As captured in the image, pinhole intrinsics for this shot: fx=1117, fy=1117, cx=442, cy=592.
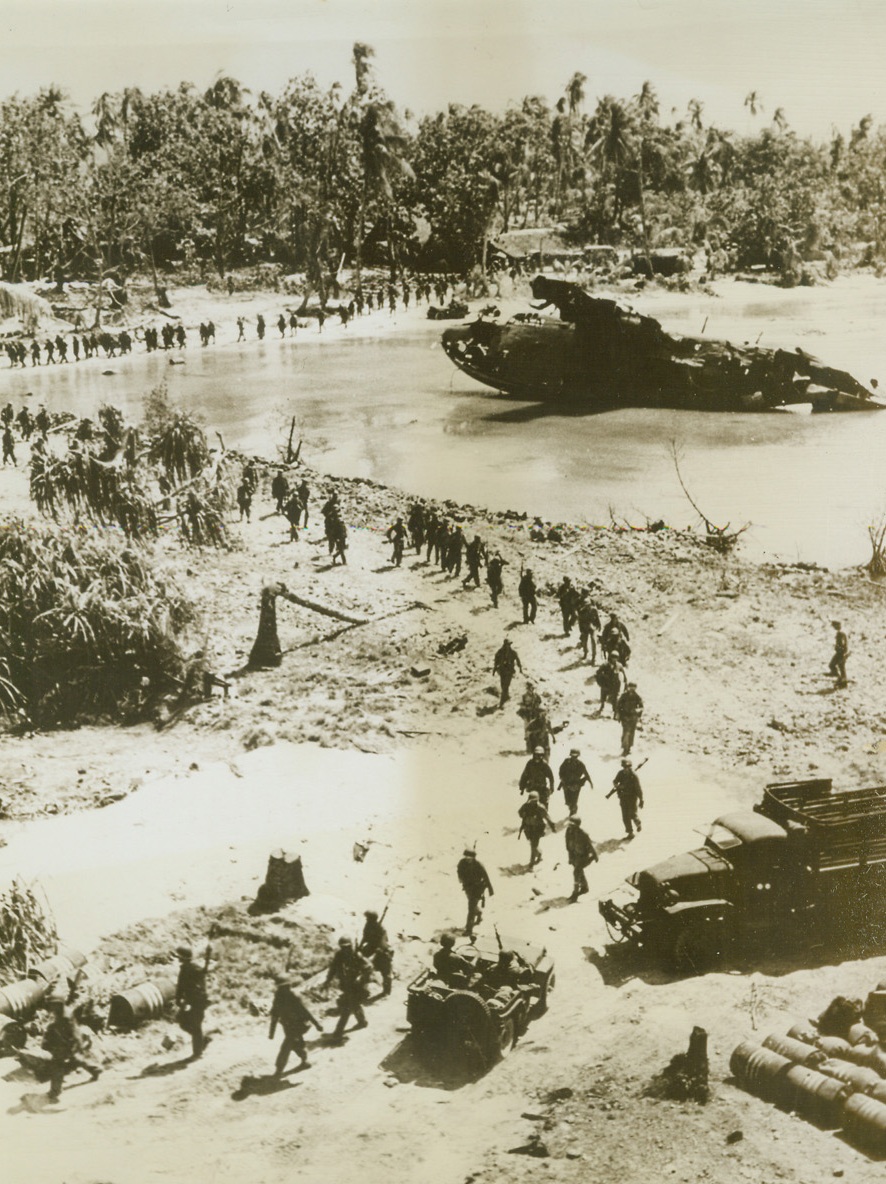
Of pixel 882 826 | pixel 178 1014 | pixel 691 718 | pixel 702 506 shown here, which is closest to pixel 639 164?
pixel 702 506

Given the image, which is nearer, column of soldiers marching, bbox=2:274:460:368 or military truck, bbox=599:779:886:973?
military truck, bbox=599:779:886:973

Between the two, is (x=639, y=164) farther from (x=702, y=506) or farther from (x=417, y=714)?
(x=417, y=714)

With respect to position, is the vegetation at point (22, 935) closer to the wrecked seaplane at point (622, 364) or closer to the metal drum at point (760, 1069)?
the metal drum at point (760, 1069)

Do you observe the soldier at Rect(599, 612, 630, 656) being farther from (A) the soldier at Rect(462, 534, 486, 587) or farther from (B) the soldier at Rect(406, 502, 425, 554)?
(B) the soldier at Rect(406, 502, 425, 554)

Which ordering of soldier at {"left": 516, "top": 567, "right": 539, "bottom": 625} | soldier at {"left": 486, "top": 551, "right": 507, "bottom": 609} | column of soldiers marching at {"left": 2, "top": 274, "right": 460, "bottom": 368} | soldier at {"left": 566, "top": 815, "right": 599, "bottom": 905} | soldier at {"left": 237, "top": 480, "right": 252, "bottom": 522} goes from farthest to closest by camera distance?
column of soldiers marching at {"left": 2, "top": 274, "right": 460, "bottom": 368}
soldier at {"left": 237, "top": 480, "right": 252, "bottom": 522}
soldier at {"left": 486, "top": 551, "right": 507, "bottom": 609}
soldier at {"left": 516, "top": 567, "right": 539, "bottom": 625}
soldier at {"left": 566, "top": 815, "right": 599, "bottom": 905}

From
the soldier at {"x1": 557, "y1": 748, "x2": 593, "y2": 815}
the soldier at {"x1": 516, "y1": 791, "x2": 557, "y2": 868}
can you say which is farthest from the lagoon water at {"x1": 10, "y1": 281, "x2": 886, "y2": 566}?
the soldier at {"x1": 516, "y1": 791, "x2": 557, "y2": 868}

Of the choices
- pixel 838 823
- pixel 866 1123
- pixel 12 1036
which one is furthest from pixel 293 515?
pixel 866 1123
